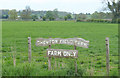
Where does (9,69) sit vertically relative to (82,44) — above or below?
below

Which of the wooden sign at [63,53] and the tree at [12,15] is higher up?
the tree at [12,15]

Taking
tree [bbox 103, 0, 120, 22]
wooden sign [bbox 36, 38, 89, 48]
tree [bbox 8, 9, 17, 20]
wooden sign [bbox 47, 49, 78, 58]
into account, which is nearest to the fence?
wooden sign [bbox 47, 49, 78, 58]

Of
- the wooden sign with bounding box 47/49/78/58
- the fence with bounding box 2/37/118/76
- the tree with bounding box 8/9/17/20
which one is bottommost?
the fence with bounding box 2/37/118/76

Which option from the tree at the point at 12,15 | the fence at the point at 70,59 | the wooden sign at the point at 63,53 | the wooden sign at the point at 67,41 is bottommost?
the fence at the point at 70,59

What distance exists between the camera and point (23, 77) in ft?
19.0

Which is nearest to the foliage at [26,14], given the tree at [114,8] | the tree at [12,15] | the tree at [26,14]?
the tree at [26,14]

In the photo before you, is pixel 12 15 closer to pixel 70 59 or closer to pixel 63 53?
pixel 70 59

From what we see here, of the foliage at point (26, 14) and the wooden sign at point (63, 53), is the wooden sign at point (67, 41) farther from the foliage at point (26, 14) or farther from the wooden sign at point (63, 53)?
the foliage at point (26, 14)

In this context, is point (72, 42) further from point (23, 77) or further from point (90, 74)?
point (23, 77)

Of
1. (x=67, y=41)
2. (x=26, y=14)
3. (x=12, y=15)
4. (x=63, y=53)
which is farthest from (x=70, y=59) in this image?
(x=12, y=15)

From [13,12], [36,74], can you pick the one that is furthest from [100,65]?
[13,12]

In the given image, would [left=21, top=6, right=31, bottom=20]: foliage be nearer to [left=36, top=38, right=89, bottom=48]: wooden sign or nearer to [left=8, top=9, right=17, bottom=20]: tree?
[left=8, top=9, right=17, bottom=20]: tree

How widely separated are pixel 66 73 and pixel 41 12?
13164 centimetres

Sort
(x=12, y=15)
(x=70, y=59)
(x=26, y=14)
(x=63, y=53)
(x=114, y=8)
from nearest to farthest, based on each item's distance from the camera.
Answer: (x=63, y=53)
(x=70, y=59)
(x=114, y=8)
(x=26, y=14)
(x=12, y=15)
